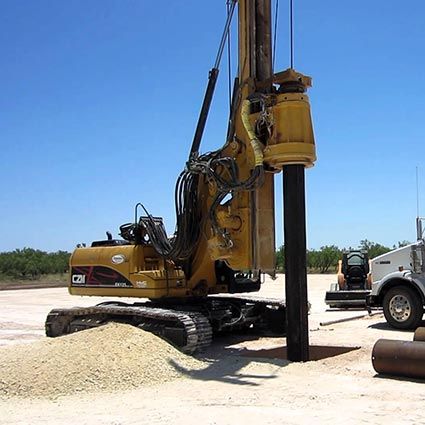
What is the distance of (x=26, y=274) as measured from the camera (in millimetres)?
49719

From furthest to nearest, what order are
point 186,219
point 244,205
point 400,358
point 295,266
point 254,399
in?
point 186,219 < point 244,205 < point 295,266 < point 400,358 < point 254,399

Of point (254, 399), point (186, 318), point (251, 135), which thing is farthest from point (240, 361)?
point (251, 135)

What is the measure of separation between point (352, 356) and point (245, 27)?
584 centimetres

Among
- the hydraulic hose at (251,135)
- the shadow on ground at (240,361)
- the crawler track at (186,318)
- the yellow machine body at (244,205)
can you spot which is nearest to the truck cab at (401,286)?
the crawler track at (186,318)

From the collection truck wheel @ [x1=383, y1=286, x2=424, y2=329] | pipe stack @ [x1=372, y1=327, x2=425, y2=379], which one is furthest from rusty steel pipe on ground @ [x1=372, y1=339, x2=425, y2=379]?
truck wheel @ [x1=383, y1=286, x2=424, y2=329]

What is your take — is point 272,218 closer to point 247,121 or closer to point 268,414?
point 247,121

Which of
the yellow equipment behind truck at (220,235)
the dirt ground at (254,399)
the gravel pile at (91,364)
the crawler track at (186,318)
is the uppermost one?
the yellow equipment behind truck at (220,235)

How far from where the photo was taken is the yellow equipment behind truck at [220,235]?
34.9ft

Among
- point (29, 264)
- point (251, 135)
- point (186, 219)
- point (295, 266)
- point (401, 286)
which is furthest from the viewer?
point (29, 264)

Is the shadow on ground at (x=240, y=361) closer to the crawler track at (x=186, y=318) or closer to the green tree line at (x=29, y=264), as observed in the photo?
the crawler track at (x=186, y=318)

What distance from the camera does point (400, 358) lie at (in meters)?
8.68

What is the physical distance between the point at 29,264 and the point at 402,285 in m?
40.3

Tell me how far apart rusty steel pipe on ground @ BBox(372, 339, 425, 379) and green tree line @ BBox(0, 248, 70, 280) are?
141 ft

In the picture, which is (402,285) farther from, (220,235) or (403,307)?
(220,235)
